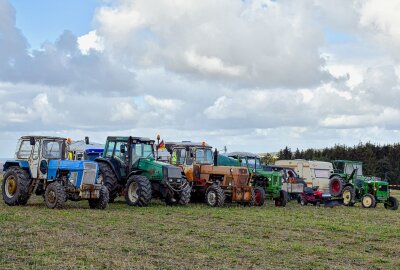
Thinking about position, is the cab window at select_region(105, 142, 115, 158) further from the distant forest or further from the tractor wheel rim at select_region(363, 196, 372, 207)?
the distant forest

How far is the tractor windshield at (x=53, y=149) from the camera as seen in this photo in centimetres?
1925

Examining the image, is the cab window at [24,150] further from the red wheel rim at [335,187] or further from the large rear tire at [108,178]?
the red wheel rim at [335,187]

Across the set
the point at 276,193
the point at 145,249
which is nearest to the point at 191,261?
the point at 145,249

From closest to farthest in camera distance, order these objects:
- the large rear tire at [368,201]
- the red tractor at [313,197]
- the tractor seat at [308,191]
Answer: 1. the red tractor at [313,197]
2. the tractor seat at [308,191]
3. the large rear tire at [368,201]

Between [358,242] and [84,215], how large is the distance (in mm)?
7297

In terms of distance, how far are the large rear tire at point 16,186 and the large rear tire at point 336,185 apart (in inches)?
578

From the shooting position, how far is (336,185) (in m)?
28.4

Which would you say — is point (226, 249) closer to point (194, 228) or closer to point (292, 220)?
point (194, 228)

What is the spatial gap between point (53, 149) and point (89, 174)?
156 centimetres

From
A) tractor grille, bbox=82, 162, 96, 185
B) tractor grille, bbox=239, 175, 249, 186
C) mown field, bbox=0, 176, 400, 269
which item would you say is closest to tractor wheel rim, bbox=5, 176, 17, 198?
mown field, bbox=0, 176, 400, 269

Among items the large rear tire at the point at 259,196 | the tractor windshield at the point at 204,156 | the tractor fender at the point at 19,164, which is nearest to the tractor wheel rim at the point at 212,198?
the tractor windshield at the point at 204,156

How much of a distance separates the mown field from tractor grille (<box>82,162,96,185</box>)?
2.82 feet

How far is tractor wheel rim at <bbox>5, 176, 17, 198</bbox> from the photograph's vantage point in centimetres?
1915

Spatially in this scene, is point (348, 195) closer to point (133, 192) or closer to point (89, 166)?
point (133, 192)
